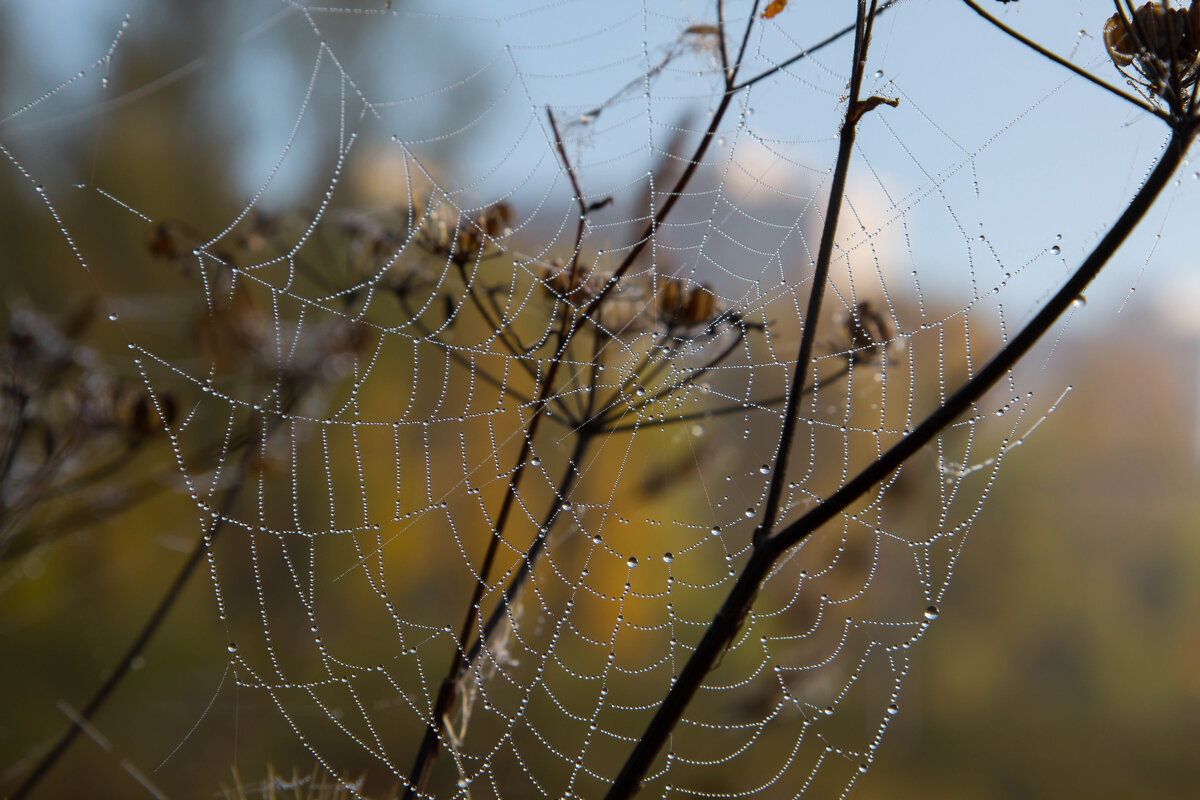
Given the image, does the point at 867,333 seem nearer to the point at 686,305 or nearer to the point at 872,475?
the point at 686,305

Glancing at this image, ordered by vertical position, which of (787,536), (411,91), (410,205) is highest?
(411,91)

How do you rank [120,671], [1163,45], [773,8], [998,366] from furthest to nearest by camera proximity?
[120,671] < [773,8] < [1163,45] < [998,366]

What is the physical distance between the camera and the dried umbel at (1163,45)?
82 cm

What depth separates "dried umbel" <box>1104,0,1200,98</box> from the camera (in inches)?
32.3

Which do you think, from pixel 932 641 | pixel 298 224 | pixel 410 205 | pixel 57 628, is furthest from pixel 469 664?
pixel 932 641

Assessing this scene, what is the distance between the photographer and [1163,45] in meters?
0.84

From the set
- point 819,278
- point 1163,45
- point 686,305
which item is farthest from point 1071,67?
point 686,305

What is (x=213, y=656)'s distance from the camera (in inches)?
293

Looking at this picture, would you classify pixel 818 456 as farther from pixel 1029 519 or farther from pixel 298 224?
pixel 298 224

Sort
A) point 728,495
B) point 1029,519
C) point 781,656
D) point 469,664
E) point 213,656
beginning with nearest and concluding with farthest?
point 469,664
point 781,656
point 728,495
point 213,656
point 1029,519

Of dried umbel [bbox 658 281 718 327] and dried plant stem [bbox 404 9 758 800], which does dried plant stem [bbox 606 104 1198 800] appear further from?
dried umbel [bbox 658 281 718 327]

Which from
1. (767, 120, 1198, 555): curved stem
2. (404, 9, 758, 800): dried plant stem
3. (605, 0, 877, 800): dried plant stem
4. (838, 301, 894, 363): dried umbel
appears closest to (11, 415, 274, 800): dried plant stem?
(404, 9, 758, 800): dried plant stem

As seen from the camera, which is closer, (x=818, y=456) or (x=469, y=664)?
(x=469, y=664)

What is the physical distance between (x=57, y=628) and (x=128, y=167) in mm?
4020
